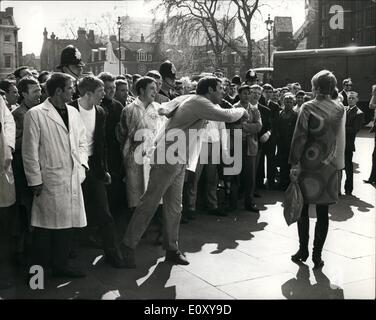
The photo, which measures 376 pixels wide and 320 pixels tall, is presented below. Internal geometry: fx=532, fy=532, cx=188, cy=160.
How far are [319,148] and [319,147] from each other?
0.01 m

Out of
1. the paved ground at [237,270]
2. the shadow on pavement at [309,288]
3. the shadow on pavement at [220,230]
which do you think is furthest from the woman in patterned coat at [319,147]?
the shadow on pavement at [220,230]

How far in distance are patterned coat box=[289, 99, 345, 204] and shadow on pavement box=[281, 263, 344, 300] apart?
2.57 ft

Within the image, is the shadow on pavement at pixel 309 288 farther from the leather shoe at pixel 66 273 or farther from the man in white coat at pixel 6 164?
the man in white coat at pixel 6 164

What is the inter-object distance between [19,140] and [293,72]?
73.5 ft

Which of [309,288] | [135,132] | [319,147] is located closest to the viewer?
[309,288]

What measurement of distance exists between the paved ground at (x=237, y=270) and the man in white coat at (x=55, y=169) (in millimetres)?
395

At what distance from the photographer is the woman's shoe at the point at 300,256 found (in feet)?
19.0

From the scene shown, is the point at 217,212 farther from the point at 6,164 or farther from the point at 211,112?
the point at 6,164

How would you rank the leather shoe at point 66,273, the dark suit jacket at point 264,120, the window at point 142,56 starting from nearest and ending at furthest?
the leather shoe at point 66,273
the dark suit jacket at point 264,120
the window at point 142,56

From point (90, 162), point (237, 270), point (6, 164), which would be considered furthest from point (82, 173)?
point (237, 270)

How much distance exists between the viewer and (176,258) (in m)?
5.82

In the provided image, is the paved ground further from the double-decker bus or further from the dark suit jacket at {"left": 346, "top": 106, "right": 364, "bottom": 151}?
the double-decker bus
